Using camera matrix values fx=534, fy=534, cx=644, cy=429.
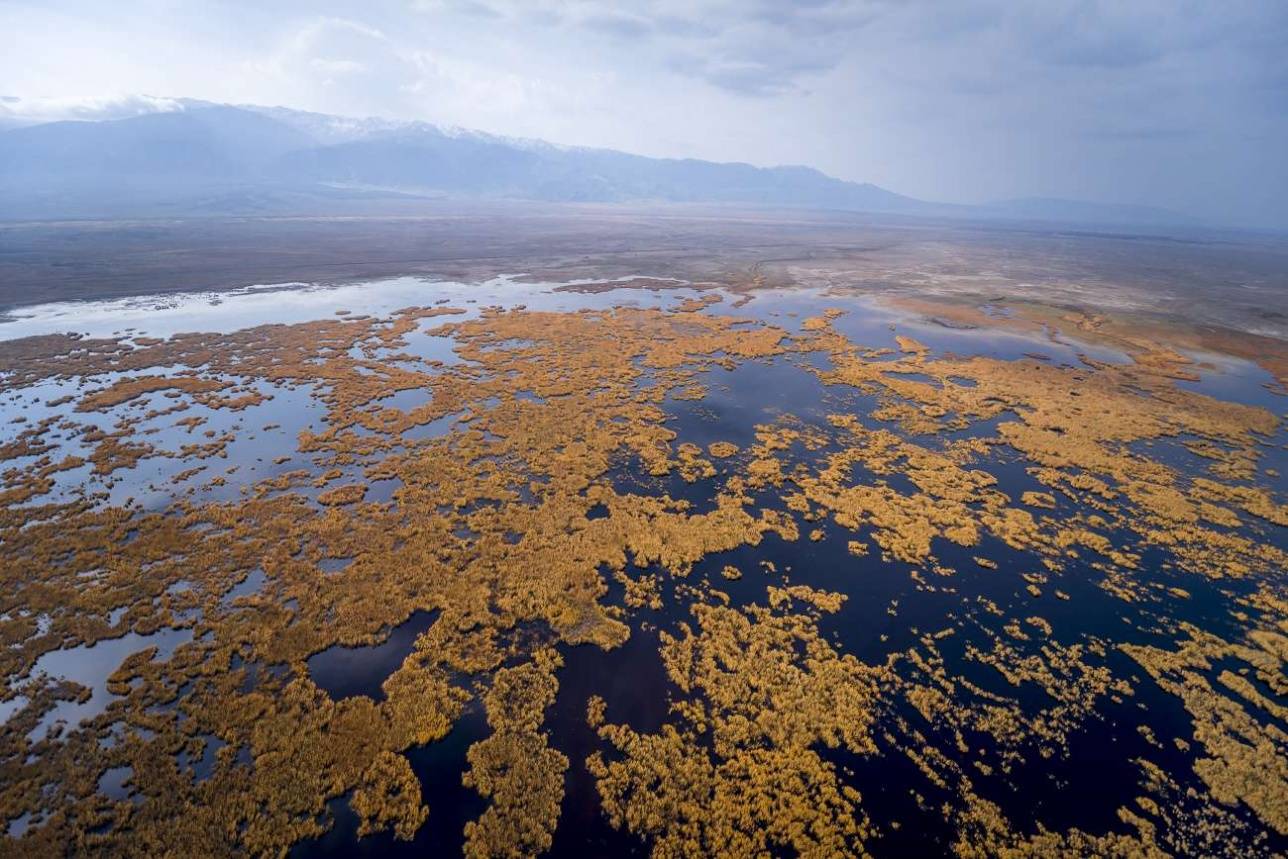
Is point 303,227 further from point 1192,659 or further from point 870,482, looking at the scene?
point 1192,659

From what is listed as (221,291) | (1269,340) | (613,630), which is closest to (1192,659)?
(613,630)

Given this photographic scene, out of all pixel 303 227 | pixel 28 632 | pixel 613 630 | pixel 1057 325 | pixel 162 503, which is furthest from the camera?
pixel 303 227

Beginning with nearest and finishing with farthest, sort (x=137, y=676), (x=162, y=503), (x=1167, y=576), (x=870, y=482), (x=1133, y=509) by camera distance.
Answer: (x=137, y=676), (x=1167, y=576), (x=162, y=503), (x=1133, y=509), (x=870, y=482)

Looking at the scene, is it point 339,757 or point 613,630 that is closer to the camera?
point 339,757

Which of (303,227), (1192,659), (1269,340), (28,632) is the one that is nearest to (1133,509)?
(1192,659)

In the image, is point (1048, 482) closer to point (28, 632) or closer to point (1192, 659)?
point (1192, 659)

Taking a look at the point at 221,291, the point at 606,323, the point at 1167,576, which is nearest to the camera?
the point at 1167,576

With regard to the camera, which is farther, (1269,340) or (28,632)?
(1269,340)

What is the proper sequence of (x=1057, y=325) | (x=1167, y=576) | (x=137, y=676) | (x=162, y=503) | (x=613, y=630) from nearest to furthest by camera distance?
(x=137, y=676)
(x=613, y=630)
(x=1167, y=576)
(x=162, y=503)
(x=1057, y=325)
